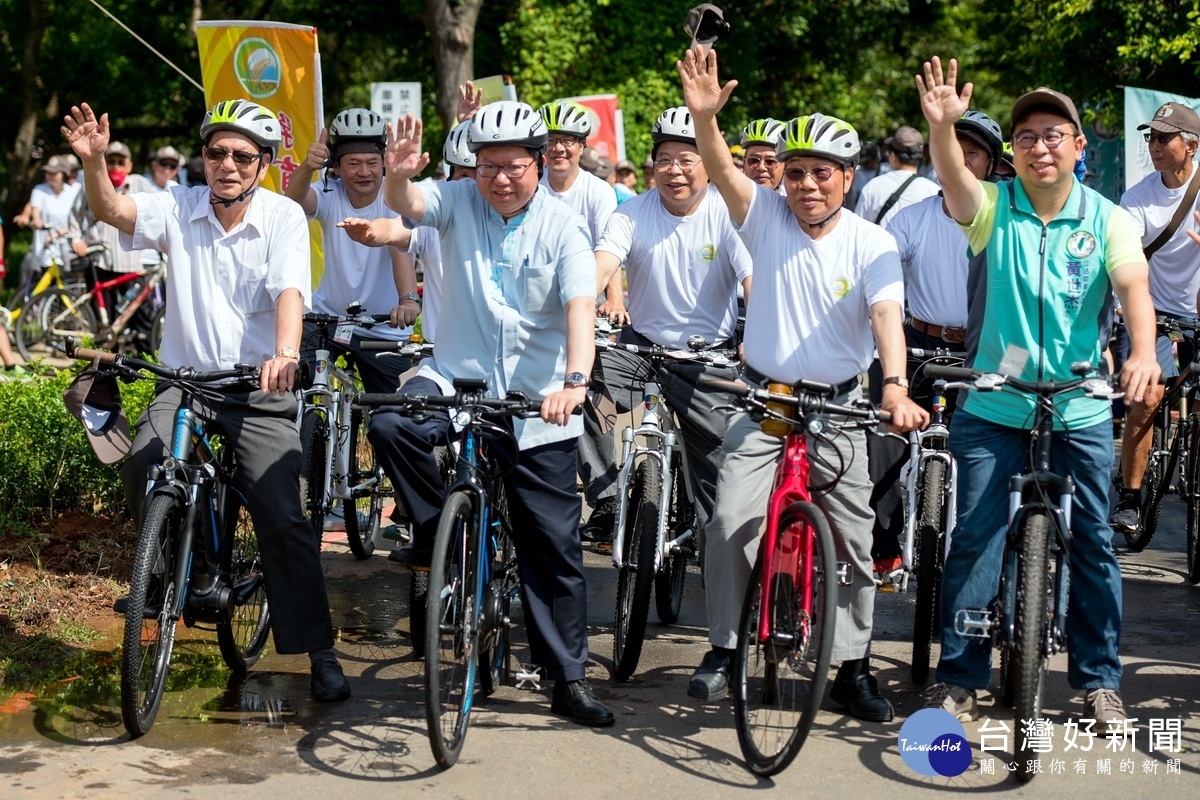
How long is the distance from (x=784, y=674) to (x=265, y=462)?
6.82 feet

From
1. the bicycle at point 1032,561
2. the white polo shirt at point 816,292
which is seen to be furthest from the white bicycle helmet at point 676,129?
the bicycle at point 1032,561

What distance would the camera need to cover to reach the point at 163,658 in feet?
18.5

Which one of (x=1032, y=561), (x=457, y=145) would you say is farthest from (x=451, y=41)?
(x=1032, y=561)

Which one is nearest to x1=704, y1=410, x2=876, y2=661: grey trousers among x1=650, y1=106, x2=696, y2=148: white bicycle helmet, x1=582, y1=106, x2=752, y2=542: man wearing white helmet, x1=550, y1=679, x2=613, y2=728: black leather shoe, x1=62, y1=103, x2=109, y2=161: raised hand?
x1=550, y1=679, x2=613, y2=728: black leather shoe

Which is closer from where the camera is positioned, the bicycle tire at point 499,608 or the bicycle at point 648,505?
the bicycle tire at point 499,608

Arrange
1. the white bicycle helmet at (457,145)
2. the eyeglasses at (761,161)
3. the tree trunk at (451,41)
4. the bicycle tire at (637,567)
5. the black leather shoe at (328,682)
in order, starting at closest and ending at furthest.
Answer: the black leather shoe at (328,682)
the white bicycle helmet at (457,145)
the bicycle tire at (637,567)
the eyeglasses at (761,161)
the tree trunk at (451,41)

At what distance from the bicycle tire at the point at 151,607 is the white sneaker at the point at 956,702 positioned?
2.81 meters

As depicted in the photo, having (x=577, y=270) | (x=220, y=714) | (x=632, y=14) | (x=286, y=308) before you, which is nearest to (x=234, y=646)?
(x=220, y=714)

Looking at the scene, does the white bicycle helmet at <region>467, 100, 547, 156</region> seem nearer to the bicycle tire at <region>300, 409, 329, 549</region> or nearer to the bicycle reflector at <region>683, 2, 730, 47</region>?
the bicycle reflector at <region>683, 2, 730, 47</region>

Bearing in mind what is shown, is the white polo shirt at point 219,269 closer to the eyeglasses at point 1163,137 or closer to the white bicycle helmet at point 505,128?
the white bicycle helmet at point 505,128

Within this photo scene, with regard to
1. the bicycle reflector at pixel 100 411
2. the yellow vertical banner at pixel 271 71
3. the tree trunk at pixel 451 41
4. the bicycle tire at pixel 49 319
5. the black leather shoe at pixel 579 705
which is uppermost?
the tree trunk at pixel 451 41

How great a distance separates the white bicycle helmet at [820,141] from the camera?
18.6 feet

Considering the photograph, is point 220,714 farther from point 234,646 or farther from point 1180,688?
point 1180,688

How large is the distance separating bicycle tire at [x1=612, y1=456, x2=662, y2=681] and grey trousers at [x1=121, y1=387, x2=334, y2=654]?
1184 millimetres
